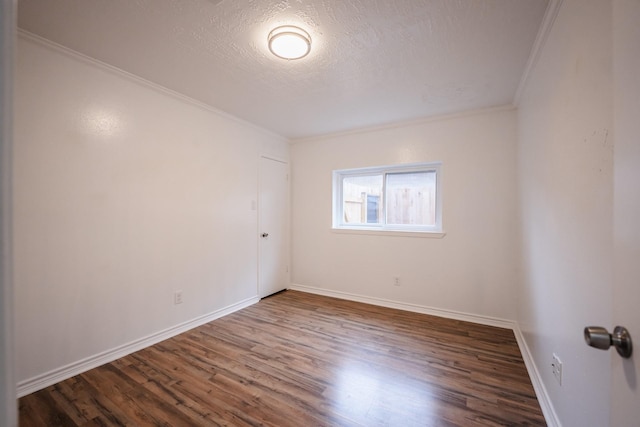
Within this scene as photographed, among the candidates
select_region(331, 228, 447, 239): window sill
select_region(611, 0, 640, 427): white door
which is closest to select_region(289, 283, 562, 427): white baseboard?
select_region(331, 228, 447, 239): window sill

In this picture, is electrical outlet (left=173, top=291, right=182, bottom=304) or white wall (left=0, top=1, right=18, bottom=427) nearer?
white wall (left=0, top=1, right=18, bottom=427)

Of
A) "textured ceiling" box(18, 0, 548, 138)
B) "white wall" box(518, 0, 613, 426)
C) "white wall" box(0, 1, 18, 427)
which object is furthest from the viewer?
"textured ceiling" box(18, 0, 548, 138)

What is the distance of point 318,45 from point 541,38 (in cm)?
146

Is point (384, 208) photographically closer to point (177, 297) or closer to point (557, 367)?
point (557, 367)

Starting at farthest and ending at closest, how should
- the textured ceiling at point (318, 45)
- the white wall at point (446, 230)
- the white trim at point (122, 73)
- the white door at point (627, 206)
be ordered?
the white wall at point (446, 230) < the white trim at point (122, 73) < the textured ceiling at point (318, 45) < the white door at point (627, 206)

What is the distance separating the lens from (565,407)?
1.30 meters

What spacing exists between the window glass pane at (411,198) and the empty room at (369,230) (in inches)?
1.1

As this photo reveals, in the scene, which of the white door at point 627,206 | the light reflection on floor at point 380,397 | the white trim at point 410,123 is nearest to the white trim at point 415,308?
the light reflection on floor at point 380,397

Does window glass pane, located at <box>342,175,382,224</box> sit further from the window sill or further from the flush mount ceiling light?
the flush mount ceiling light

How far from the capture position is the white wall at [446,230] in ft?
9.17

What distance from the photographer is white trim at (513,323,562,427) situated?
57.1 inches

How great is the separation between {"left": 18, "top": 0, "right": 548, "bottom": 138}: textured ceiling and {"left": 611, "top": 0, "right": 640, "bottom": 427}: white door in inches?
46.2

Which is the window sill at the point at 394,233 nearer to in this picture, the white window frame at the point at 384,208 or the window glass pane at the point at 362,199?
the white window frame at the point at 384,208

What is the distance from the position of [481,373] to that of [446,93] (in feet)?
8.09
